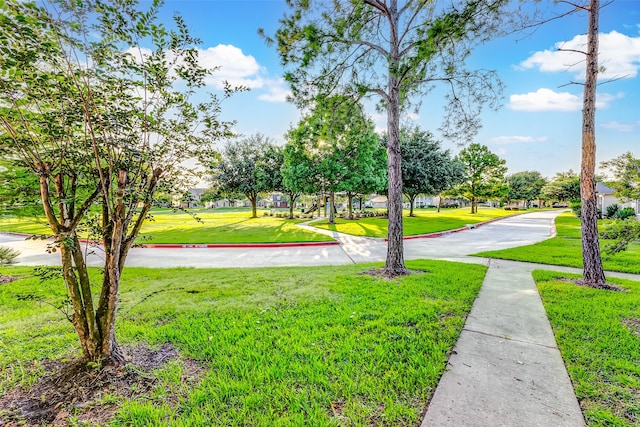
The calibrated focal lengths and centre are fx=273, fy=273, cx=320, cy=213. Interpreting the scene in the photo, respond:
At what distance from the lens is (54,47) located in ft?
7.09

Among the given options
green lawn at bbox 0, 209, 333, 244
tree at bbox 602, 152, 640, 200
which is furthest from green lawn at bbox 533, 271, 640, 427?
green lawn at bbox 0, 209, 333, 244

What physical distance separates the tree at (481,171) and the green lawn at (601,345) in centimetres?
3685

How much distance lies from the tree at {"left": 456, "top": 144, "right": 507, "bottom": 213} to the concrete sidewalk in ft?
127

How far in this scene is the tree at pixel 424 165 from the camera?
80.6ft

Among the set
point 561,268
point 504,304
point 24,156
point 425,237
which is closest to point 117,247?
point 24,156

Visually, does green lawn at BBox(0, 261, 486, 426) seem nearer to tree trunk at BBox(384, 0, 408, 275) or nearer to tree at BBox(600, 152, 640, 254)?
tree trunk at BBox(384, 0, 408, 275)

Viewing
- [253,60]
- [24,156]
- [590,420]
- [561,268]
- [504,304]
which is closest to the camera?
[590,420]

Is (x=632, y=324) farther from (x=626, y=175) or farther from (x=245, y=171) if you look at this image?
(x=245, y=171)

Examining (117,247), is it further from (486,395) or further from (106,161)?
(486,395)

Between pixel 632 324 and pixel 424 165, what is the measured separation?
883 inches

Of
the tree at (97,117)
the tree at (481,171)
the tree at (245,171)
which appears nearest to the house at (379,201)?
the tree at (481,171)

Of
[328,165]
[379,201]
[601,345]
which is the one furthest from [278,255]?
[379,201]

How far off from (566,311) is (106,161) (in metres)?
6.40

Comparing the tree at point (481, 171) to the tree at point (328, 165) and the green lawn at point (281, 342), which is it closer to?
the tree at point (328, 165)
